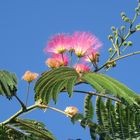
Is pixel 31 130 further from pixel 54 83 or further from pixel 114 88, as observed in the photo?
pixel 114 88

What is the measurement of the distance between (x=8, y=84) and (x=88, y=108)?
12.9 inches

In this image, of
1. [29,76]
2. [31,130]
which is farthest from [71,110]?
[29,76]

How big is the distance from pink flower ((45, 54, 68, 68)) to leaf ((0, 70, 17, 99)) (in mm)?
267

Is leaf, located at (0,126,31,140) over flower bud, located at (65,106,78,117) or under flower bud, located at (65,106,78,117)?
under

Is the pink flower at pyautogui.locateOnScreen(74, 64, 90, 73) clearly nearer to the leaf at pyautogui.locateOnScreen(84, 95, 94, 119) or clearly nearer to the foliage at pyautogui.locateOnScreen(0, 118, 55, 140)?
the leaf at pyautogui.locateOnScreen(84, 95, 94, 119)

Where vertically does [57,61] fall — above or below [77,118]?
above

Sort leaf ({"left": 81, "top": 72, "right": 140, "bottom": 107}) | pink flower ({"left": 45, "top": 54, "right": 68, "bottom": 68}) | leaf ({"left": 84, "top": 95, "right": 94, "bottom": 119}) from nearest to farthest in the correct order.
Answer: leaf ({"left": 81, "top": 72, "right": 140, "bottom": 107})
leaf ({"left": 84, "top": 95, "right": 94, "bottom": 119})
pink flower ({"left": 45, "top": 54, "right": 68, "bottom": 68})

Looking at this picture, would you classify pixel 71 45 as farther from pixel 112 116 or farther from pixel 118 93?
pixel 118 93

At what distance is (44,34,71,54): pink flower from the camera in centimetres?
203

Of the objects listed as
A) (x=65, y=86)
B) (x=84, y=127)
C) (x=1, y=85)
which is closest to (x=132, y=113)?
(x=84, y=127)

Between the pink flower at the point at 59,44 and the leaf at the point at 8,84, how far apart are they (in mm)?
348

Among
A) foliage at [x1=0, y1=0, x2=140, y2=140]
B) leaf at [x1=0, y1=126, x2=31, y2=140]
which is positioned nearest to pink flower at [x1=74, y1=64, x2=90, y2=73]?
foliage at [x1=0, y1=0, x2=140, y2=140]

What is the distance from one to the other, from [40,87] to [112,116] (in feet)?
0.96

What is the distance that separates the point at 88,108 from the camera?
5.49 feet
